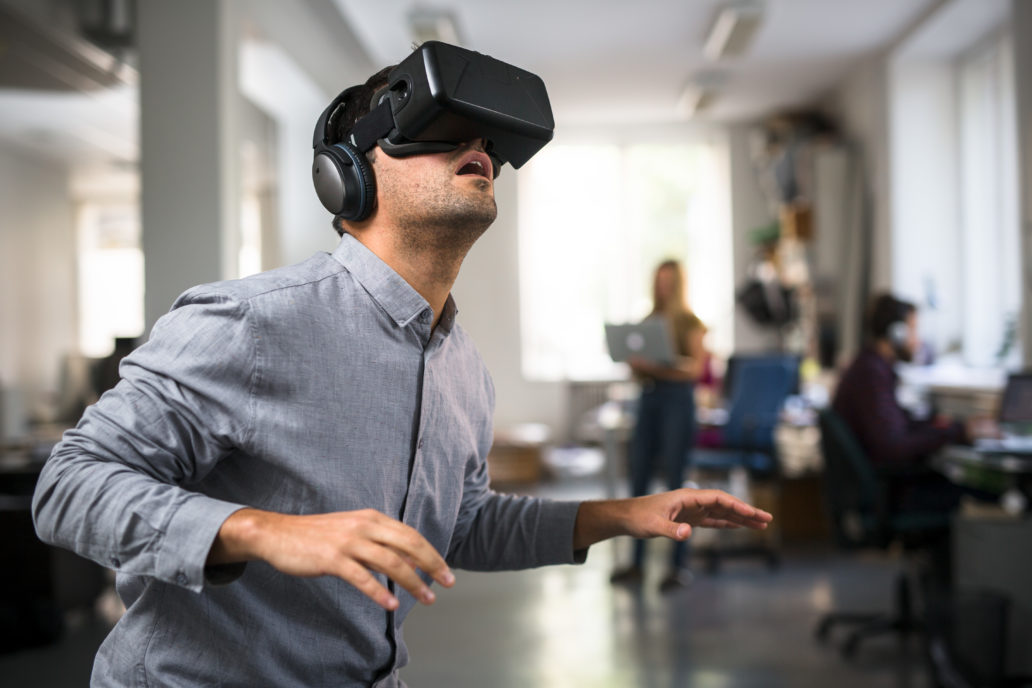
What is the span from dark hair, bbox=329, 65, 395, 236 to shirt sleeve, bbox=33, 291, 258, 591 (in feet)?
0.78

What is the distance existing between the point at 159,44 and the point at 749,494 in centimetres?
363

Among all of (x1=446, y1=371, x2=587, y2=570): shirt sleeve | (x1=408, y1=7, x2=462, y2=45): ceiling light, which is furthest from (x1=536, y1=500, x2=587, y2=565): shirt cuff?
(x1=408, y1=7, x2=462, y2=45): ceiling light

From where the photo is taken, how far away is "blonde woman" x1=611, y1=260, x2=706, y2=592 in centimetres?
402

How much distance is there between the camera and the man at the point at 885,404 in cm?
320

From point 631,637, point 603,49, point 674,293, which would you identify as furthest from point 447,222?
point 603,49

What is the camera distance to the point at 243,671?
32.8 inches

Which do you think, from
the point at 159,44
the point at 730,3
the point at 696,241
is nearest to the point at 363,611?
the point at 159,44

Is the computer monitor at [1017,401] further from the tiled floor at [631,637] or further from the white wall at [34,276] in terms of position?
the white wall at [34,276]

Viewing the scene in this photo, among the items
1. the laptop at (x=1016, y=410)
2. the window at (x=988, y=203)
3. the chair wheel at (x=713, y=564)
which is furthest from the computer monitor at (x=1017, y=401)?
the window at (x=988, y=203)

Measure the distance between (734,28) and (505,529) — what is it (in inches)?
192

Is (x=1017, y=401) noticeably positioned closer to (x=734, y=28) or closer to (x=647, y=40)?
(x=734, y=28)

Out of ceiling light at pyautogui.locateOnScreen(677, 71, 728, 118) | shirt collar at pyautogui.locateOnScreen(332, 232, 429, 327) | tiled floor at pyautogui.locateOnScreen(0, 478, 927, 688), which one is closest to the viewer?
shirt collar at pyautogui.locateOnScreen(332, 232, 429, 327)

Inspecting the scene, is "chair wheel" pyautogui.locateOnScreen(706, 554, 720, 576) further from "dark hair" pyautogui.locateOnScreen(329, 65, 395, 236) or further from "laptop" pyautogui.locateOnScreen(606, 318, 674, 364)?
"dark hair" pyautogui.locateOnScreen(329, 65, 395, 236)

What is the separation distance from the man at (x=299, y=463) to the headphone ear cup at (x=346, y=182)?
0.01 metres
